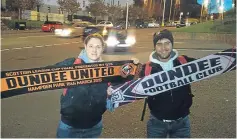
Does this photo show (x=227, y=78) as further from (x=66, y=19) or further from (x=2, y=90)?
(x=66, y=19)

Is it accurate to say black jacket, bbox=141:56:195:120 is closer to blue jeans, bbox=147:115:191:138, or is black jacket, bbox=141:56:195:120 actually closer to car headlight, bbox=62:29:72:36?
blue jeans, bbox=147:115:191:138

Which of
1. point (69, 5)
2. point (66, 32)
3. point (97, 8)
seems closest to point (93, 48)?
point (66, 32)

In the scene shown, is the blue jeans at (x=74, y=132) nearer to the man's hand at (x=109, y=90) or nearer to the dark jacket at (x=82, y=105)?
the dark jacket at (x=82, y=105)

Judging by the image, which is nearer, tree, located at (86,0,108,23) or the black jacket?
the black jacket

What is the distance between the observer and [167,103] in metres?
3.20

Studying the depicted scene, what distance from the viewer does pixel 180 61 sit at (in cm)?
327

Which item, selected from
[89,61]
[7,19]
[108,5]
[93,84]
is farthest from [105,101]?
[108,5]

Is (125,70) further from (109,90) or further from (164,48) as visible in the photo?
(164,48)

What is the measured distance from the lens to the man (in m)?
3.19

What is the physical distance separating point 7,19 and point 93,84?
38940mm

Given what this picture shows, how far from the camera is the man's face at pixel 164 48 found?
3180mm

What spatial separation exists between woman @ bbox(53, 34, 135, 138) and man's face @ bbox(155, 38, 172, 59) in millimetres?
643

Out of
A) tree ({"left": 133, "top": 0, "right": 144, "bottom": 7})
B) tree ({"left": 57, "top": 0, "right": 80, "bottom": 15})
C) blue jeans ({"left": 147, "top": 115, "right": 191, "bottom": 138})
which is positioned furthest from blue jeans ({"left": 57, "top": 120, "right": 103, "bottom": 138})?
tree ({"left": 133, "top": 0, "right": 144, "bottom": 7})

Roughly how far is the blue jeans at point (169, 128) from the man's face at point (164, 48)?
67 cm
